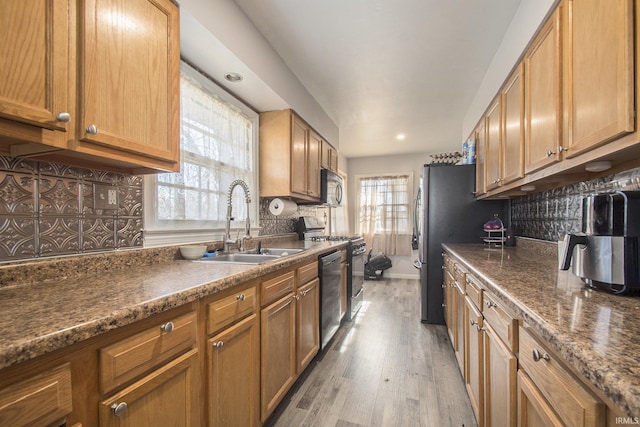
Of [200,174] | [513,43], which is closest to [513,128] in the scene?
[513,43]

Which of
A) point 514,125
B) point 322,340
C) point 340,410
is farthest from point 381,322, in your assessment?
point 514,125

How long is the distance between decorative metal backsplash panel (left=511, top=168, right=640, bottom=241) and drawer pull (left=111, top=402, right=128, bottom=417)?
196cm

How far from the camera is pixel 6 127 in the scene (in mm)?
798

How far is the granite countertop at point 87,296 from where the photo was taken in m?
0.58

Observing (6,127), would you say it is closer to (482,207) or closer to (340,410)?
(340,410)

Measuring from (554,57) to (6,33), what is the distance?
76.5 inches

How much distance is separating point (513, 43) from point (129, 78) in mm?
2184

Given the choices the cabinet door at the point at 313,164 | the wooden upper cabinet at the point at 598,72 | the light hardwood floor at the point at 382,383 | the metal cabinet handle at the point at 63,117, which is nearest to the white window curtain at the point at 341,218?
the cabinet door at the point at 313,164

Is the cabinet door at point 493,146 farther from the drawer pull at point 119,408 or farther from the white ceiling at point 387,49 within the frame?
the drawer pull at point 119,408

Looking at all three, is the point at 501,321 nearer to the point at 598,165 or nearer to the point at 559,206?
the point at 598,165

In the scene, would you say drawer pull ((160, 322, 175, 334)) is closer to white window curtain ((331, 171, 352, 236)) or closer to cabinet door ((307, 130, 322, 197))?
cabinet door ((307, 130, 322, 197))

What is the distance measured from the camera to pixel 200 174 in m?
1.99

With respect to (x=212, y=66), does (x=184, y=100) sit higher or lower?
lower

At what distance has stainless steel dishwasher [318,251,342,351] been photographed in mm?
2305
